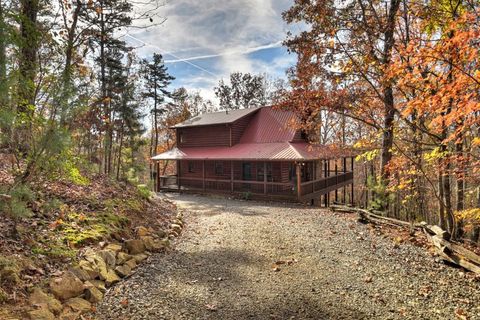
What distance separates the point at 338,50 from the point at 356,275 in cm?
705

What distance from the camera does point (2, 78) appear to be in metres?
3.76

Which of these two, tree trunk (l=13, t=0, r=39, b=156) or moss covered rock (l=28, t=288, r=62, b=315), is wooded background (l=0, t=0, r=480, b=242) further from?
moss covered rock (l=28, t=288, r=62, b=315)

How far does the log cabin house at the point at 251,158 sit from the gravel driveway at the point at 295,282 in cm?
874

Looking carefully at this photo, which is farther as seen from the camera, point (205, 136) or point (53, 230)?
point (205, 136)

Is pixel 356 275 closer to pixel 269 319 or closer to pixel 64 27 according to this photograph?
pixel 269 319

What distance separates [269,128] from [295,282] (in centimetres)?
1641

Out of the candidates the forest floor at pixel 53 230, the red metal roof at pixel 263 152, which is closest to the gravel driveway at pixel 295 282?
the forest floor at pixel 53 230

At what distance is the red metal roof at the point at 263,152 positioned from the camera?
53.7 ft

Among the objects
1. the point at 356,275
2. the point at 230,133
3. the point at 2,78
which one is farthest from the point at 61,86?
the point at 230,133

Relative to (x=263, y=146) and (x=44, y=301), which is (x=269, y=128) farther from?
(x=44, y=301)

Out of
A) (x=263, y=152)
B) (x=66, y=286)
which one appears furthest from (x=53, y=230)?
(x=263, y=152)

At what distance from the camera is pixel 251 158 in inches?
665

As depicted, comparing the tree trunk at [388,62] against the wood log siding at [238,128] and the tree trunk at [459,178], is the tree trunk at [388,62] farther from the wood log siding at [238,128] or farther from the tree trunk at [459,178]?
the wood log siding at [238,128]

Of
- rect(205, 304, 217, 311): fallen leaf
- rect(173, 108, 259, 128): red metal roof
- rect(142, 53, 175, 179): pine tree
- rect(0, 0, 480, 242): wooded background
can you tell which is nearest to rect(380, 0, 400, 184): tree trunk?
rect(0, 0, 480, 242): wooded background
